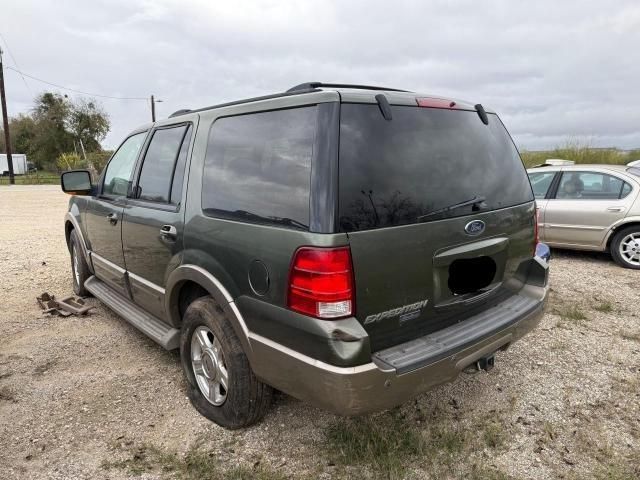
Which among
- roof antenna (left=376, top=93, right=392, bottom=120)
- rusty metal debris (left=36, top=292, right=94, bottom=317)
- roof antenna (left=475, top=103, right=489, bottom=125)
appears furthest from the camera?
rusty metal debris (left=36, top=292, right=94, bottom=317)

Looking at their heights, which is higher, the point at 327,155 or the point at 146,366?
the point at 327,155

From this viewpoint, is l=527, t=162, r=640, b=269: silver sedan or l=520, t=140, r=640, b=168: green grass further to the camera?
l=520, t=140, r=640, b=168: green grass

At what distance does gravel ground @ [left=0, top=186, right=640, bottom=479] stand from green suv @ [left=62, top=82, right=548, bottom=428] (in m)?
0.33

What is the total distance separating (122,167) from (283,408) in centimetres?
257

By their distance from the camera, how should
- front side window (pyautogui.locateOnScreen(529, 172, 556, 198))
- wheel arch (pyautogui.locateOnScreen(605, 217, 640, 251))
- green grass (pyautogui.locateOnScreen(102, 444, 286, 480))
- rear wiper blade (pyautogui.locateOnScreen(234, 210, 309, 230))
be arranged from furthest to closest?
front side window (pyautogui.locateOnScreen(529, 172, 556, 198))
wheel arch (pyautogui.locateOnScreen(605, 217, 640, 251))
green grass (pyautogui.locateOnScreen(102, 444, 286, 480))
rear wiper blade (pyautogui.locateOnScreen(234, 210, 309, 230))

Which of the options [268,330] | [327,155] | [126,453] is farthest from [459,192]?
[126,453]

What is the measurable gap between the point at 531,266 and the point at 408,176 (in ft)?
4.52

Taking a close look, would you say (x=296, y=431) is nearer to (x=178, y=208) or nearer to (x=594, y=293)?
(x=178, y=208)

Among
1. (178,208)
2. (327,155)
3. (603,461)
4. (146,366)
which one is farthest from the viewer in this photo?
(146,366)

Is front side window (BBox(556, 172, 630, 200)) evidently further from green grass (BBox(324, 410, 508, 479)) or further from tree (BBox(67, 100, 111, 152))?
tree (BBox(67, 100, 111, 152))

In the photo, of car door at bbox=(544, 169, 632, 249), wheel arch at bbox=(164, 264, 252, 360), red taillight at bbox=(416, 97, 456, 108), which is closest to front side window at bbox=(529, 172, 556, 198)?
car door at bbox=(544, 169, 632, 249)

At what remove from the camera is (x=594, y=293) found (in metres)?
5.34

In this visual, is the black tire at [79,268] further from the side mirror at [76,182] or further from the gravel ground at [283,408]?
the side mirror at [76,182]

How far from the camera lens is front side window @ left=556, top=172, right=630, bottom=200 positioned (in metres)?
6.67
